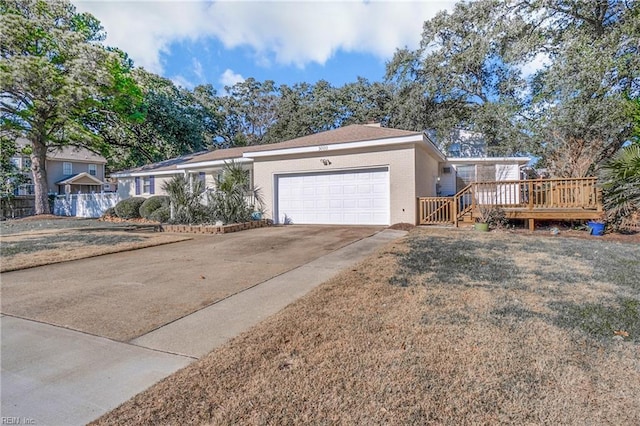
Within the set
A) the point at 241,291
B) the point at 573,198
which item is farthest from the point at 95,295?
the point at 573,198

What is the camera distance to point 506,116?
657 inches

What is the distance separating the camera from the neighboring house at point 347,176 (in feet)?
37.1

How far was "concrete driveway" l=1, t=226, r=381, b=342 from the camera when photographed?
12.3 feet

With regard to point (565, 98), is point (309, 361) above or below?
below

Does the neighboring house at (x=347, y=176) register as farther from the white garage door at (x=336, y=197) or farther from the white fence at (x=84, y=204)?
the white fence at (x=84, y=204)

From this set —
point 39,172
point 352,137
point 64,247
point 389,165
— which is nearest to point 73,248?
point 64,247

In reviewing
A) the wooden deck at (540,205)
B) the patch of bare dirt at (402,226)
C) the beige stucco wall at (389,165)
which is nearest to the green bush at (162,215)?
the beige stucco wall at (389,165)

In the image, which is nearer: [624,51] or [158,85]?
[624,51]

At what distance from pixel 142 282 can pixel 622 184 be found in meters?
11.7

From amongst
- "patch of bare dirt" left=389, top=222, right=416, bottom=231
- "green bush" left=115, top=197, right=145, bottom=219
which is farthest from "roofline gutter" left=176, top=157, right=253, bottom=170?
"patch of bare dirt" left=389, top=222, right=416, bottom=231

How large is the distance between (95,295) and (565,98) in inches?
640

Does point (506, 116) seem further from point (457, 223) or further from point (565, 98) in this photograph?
point (457, 223)

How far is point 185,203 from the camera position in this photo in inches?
464

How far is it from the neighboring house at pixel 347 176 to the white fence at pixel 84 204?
1033cm
